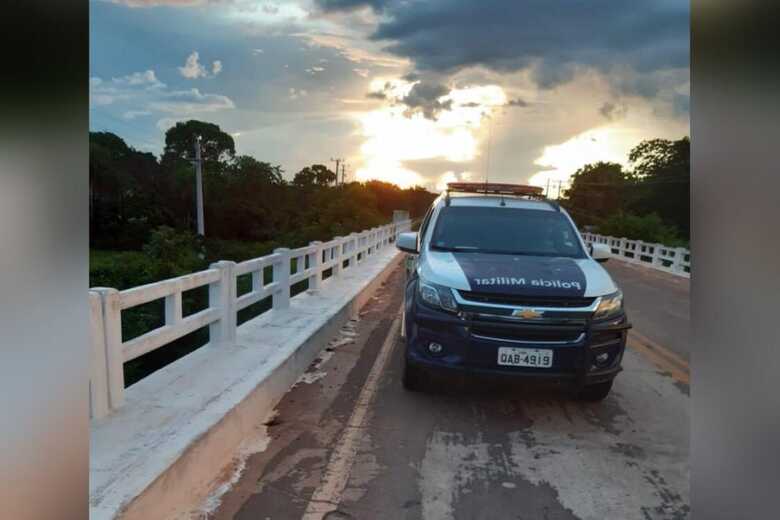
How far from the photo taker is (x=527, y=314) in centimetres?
524

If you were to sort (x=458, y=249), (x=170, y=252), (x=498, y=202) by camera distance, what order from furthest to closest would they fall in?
(x=170, y=252), (x=498, y=202), (x=458, y=249)

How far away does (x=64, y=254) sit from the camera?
1567mm

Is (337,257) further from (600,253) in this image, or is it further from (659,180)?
(659,180)

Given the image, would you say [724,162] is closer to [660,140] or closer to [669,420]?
[669,420]

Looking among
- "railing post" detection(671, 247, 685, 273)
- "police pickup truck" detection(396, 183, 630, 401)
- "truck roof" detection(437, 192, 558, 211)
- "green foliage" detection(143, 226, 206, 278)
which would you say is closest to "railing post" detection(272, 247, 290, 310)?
"truck roof" detection(437, 192, 558, 211)

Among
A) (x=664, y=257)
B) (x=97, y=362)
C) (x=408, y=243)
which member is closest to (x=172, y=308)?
(x=97, y=362)

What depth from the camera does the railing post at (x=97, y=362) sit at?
4.46m

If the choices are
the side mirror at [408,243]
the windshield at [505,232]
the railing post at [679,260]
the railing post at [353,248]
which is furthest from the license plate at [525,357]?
the railing post at [679,260]

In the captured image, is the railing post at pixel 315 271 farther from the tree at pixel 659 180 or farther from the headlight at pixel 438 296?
the tree at pixel 659 180

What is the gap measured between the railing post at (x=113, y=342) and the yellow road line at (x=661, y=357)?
5.75 meters

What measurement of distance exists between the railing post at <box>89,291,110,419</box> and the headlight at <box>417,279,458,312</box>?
2573 mm

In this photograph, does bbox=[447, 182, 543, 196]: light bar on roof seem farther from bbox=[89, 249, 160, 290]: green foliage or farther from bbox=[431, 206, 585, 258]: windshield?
bbox=[89, 249, 160, 290]: green foliage

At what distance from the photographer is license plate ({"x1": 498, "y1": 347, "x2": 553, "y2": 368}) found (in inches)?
207

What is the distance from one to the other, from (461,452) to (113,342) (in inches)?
107
